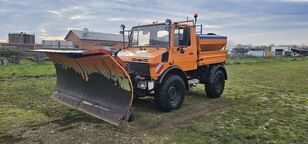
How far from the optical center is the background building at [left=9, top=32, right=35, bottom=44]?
4653 cm

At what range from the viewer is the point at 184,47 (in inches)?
A: 299

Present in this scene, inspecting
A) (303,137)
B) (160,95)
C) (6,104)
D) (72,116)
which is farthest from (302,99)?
(6,104)

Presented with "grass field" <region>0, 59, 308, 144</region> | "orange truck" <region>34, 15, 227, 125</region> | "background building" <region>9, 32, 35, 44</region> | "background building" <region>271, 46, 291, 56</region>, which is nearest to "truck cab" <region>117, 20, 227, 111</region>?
"orange truck" <region>34, 15, 227, 125</region>

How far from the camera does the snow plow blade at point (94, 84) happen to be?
5815mm

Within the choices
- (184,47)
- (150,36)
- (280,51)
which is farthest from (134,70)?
(280,51)

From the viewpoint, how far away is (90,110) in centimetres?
639

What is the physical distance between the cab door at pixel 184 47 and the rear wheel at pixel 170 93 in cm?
53

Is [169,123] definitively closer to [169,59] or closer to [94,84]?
[169,59]

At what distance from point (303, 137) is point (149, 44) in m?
4.32

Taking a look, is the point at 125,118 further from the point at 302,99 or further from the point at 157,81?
the point at 302,99

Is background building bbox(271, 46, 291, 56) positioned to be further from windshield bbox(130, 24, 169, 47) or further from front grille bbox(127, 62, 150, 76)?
front grille bbox(127, 62, 150, 76)

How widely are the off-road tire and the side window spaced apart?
1910 mm

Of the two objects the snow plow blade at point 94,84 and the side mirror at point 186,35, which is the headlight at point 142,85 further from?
the side mirror at point 186,35

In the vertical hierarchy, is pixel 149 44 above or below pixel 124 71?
above
